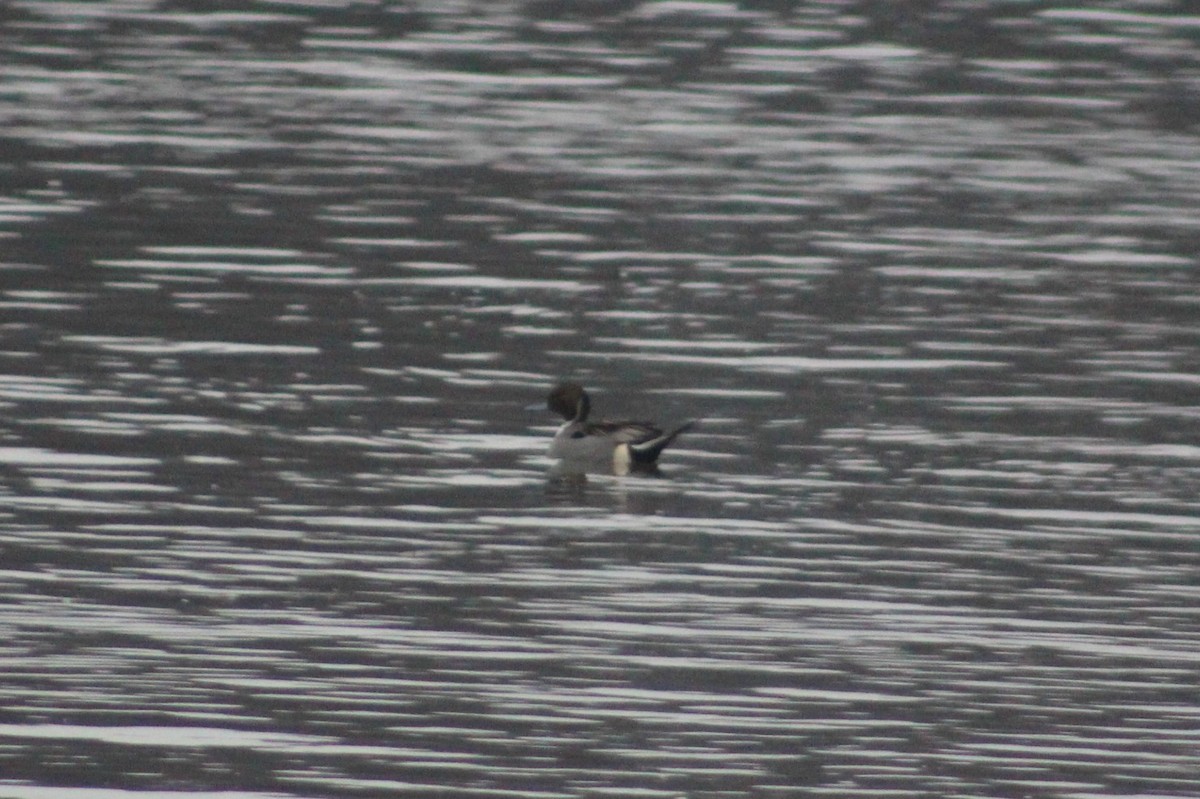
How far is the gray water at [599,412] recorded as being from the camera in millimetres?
10680

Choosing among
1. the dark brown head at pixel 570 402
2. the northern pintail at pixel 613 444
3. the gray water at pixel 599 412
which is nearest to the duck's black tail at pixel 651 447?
the northern pintail at pixel 613 444

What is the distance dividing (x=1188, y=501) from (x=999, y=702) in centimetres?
442

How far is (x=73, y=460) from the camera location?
15.5 metres

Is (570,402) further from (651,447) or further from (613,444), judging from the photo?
(651,447)

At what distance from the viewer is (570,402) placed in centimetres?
1648

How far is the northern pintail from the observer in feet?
52.5

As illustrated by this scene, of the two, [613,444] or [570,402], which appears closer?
[613,444]

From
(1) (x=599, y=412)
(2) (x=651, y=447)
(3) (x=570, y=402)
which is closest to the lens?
(2) (x=651, y=447)

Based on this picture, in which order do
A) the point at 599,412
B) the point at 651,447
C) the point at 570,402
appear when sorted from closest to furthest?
the point at 651,447 → the point at 570,402 → the point at 599,412

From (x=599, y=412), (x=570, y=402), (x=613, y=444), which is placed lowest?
(x=599, y=412)

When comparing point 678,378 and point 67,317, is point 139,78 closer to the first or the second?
point 67,317

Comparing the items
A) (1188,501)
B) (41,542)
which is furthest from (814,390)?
(41,542)

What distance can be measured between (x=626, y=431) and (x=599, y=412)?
1.78 metres

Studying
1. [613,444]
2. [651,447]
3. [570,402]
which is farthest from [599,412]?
[651,447]
